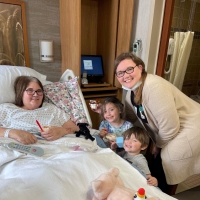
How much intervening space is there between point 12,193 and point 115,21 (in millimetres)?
1880

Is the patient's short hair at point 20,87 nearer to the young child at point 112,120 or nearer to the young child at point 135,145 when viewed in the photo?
the young child at point 112,120

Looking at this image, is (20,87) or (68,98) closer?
(20,87)

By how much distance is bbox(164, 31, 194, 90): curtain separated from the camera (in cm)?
191

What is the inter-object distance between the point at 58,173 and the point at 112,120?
0.68 meters

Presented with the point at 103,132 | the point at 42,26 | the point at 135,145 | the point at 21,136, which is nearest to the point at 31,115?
the point at 21,136

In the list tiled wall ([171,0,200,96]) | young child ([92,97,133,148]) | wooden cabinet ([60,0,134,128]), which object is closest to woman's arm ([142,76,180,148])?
young child ([92,97,133,148])

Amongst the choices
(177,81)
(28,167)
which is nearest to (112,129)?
(28,167)

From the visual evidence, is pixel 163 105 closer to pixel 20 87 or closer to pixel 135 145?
pixel 135 145

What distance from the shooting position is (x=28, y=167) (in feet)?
2.86

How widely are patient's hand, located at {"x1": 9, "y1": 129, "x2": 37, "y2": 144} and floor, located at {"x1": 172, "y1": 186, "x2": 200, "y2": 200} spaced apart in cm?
131

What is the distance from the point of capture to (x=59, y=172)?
0.84 m

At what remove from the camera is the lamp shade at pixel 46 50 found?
196cm

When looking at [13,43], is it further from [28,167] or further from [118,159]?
[118,159]

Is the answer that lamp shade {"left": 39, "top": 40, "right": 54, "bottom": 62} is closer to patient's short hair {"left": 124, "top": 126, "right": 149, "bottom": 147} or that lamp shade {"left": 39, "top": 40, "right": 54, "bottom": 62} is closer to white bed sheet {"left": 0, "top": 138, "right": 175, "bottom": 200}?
white bed sheet {"left": 0, "top": 138, "right": 175, "bottom": 200}
